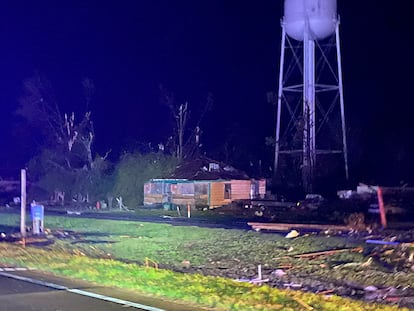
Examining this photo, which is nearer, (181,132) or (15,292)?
(15,292)

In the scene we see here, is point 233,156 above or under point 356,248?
above

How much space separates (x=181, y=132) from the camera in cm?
6762

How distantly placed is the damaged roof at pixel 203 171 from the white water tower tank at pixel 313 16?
11.2m

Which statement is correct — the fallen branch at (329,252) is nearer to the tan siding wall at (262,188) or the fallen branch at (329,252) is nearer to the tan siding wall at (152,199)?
the tan siding wall at (152,199)

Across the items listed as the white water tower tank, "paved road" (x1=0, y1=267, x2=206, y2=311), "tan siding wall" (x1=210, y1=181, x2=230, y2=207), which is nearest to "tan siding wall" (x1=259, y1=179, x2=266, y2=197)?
"tan siding wall" (x1=210, y1=181, x2=230, y2=207)

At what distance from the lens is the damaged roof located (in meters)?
47.9

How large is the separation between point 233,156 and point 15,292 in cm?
5855

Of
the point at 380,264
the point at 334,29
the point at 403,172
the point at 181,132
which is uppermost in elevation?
the point at 334,29

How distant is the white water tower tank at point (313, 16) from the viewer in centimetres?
4400

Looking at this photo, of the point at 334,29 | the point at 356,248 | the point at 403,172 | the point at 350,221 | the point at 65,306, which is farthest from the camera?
the point at 403,172

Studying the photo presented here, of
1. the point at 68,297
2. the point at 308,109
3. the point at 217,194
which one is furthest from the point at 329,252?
the point at 308,109

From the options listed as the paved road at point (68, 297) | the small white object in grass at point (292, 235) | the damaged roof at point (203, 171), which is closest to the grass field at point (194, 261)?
the small white object in grass at point (292, 235)

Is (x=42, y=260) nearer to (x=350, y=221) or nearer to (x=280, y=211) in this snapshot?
(x=350, y=221)

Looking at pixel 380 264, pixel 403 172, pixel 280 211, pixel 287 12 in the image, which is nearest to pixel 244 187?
pixel 280 211
